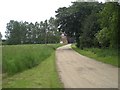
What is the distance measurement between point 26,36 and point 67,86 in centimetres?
12746

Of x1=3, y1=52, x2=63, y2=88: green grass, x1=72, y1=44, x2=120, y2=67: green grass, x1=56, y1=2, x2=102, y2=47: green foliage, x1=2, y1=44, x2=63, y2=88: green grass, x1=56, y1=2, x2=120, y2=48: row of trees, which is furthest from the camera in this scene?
x1=56, y1=2, x2=102, y2=47: green foliage

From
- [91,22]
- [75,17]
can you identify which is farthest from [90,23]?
[75,17]

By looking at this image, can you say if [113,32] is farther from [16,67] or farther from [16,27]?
[16,27]

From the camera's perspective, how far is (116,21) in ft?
92.1

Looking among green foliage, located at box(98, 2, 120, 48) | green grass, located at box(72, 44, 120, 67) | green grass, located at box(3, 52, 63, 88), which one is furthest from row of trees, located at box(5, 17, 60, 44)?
green grass, located at box(3, 52, 63, 88)

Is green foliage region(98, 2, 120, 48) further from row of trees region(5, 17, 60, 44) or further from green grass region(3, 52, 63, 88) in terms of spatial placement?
row of trees region(5, 17, 60, 44)

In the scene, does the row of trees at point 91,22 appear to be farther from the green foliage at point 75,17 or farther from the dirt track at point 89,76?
the dirt track at point 89,76

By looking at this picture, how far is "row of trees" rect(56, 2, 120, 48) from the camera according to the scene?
2972 cm

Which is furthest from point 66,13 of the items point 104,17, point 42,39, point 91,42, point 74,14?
point 42,39

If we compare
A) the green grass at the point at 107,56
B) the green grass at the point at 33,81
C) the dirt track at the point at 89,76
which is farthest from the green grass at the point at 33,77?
the green grass at the point at 107,56

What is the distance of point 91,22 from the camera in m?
60.9

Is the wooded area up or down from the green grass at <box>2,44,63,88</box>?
up

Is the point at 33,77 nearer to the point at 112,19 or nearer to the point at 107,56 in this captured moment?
the point at 112,19

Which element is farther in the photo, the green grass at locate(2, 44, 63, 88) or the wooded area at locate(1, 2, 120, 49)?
the wooded area at locate(1, 2, 120, 49)
